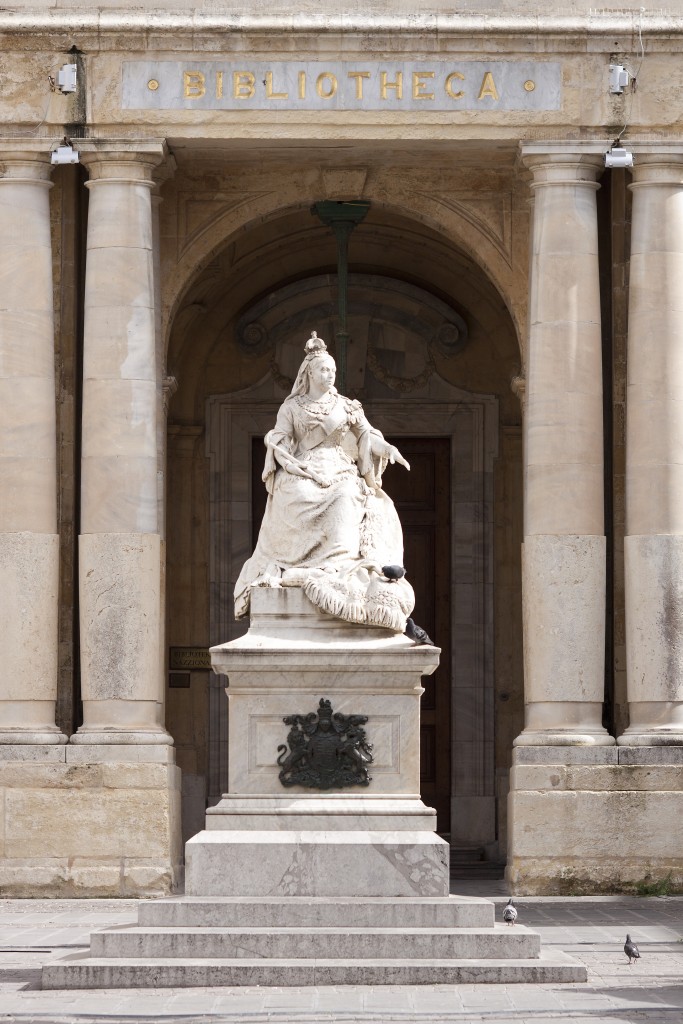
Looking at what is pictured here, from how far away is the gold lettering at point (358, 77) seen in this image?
21109 mm

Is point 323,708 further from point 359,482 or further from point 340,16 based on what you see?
point 340,16

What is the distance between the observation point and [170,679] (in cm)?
2514

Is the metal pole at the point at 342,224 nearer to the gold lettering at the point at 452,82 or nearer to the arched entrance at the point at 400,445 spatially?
the arched entrance at the point at 400,445

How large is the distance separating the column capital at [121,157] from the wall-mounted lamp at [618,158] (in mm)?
4063

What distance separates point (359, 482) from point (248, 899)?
3.76 meters

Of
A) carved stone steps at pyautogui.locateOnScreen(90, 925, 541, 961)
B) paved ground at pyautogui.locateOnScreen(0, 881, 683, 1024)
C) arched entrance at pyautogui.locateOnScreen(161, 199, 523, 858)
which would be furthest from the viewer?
arched entrance at pyautogui.locateOnScreen(161, 199, 523, 858)

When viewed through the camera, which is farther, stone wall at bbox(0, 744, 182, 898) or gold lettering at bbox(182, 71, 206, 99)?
gold lettering at bbox(182, 71, 206, 99)

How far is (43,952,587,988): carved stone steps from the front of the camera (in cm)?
1359

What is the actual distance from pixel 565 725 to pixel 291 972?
24.9ft

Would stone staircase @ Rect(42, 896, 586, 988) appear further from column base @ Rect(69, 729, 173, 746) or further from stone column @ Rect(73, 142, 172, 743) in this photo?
stone column @ Rect(73, 142, 172, 743)

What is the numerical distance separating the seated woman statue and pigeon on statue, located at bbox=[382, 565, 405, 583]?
1 cm

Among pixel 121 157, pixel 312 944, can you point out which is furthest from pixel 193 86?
pixel 312 944

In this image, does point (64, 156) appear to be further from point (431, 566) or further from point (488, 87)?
point (431, 566)

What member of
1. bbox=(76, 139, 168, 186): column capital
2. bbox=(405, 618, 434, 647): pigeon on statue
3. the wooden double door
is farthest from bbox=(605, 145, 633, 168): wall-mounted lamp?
bbox=(405, 618, 434, 647): pigeon on statue
